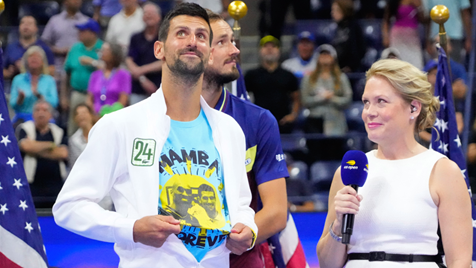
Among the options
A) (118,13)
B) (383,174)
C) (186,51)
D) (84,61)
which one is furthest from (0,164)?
(118,13)

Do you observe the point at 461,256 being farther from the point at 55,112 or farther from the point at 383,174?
the point at 55,112

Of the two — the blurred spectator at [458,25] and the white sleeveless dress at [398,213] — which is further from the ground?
the blurred spectator at [458,25]

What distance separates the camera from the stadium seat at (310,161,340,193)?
6137 mm

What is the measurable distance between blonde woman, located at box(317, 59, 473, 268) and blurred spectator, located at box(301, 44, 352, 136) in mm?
3944

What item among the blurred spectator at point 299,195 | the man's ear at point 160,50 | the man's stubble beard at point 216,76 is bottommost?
the blurred spectator at point 299,195

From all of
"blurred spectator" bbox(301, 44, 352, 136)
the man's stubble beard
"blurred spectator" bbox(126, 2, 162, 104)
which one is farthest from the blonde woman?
"blurred spectator" bbox(126, 2, 162, 104)

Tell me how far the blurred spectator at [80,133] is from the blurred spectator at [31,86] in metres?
0.66

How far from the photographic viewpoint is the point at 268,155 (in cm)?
270

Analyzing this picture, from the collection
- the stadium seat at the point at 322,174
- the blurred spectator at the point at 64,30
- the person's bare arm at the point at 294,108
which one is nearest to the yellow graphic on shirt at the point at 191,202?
the stadium seat at the point at 322,174

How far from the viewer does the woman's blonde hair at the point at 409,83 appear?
2.25 m

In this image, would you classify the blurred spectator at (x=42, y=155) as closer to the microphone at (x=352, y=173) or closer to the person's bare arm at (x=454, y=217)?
the microphone at (x=352, y=173)

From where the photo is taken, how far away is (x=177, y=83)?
2.20 m

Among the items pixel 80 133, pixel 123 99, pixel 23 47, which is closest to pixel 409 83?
pixel 80 133

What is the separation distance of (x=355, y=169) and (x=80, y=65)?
4928mm
